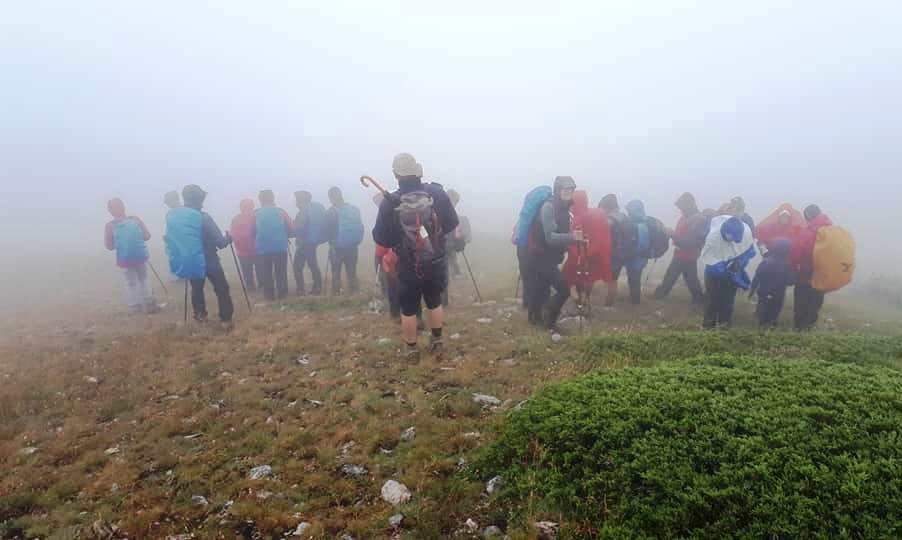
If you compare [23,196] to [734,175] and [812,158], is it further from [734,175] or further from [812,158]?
[812,158]

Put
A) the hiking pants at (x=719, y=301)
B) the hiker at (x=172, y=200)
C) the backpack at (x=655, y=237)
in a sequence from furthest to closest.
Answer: the hiker at (x=172, y=200), the backpack at (x=655, y=237), the hiking pants at (x=719, y=301)

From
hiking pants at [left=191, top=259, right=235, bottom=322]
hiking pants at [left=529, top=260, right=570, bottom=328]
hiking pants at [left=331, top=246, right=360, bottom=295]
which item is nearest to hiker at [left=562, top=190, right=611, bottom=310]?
hiking pants at [left=529, top=260, right=570, bottom=328]

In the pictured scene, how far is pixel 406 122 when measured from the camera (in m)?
177

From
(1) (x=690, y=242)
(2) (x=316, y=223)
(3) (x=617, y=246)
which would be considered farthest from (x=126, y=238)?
(1) (x=690, y=242)

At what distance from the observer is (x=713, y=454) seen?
415 cm

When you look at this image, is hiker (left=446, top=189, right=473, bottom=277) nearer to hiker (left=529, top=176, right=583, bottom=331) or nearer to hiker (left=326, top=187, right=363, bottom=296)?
hiker (left=529, top=176, right=583, bottom=331)

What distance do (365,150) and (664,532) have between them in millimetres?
133529

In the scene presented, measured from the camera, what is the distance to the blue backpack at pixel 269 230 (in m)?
16.4

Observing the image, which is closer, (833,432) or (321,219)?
(833,432)

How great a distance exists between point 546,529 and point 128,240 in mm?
16790

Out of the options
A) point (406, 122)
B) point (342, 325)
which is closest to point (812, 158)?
point (342, 325)

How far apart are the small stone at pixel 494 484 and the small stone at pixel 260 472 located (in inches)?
99.7

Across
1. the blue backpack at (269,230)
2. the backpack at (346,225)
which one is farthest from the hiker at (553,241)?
the blue backpack at (269,230)

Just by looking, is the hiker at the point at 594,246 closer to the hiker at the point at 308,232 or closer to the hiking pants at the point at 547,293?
the hiking pants at the point at 547,293
